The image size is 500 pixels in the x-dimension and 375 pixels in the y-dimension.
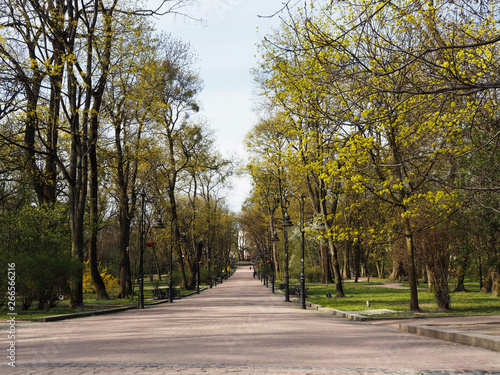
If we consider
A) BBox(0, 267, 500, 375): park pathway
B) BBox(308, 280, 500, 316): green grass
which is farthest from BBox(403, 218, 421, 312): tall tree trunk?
BBox(0, 267, 500, 375): park pathway

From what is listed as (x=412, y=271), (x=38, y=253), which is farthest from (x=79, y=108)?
(x=412, y=271)

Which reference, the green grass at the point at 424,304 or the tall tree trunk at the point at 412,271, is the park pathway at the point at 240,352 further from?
the green grass at the point at 424,304

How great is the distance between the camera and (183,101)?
3988 centimetres

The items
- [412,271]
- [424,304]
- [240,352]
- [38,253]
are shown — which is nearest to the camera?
[240,352]

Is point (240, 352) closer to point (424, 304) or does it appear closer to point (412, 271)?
point (412, 271)

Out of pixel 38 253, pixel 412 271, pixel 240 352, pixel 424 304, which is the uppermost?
pixel 38 253

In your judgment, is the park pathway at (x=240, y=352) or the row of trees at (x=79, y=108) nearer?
the park pathway at (x=240, y=352)

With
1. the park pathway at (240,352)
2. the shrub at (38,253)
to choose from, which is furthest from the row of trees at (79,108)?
the park pathway at (240,352)

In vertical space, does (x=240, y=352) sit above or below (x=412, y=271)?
below

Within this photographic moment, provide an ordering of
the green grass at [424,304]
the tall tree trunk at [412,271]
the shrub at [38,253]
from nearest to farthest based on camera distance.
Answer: the green grass at [424,304]
the tall tree trunk at [412,271]
the shrub at [38,253]

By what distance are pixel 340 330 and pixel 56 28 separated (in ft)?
54.6

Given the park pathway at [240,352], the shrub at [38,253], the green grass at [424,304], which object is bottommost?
the green grass at [424,304]

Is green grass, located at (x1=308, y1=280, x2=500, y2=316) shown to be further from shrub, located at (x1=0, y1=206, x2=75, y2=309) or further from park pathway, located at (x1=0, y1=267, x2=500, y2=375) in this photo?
shrub, located at (x1=0, y1=206, x2=75, y2=309)

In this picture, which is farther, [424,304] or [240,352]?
[424,304]
